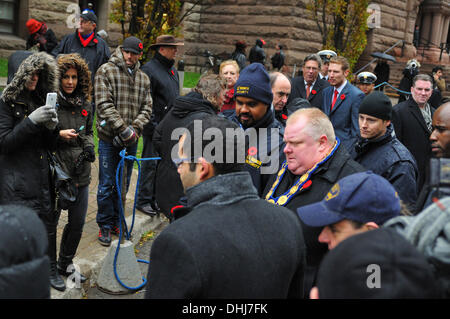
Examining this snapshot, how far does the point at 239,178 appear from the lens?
1.89 meters

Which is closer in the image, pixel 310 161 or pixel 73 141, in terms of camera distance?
pixel 310 161

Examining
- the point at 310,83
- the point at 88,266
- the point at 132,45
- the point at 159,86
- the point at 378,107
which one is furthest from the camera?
the point at 310,83

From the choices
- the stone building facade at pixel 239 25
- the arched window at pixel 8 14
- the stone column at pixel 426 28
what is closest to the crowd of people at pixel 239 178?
the stone building facade at pixel 239 25

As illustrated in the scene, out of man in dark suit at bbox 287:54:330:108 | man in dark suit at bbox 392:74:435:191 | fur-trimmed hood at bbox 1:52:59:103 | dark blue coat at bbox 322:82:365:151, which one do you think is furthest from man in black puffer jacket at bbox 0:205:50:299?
man in dark suit at bbox 287:54:330:108

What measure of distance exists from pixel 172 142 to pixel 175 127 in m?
0.13

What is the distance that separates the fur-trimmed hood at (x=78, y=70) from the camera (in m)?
3.83

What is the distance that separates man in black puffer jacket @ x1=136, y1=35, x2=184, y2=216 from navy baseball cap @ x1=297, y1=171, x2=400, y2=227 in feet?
12.8

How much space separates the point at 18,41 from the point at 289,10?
31.8 ft

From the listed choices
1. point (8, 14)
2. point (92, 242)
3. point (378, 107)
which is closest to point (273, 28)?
point (8, 14)

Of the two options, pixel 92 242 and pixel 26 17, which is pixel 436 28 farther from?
pixel 92 242

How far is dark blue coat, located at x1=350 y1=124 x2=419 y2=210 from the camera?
3107 mm

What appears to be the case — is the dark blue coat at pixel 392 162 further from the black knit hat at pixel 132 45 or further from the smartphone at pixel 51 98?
the black knit hat at pixel 132 45

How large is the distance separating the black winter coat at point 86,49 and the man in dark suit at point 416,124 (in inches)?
189

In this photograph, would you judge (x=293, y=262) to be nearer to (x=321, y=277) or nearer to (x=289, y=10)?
(x=321, y=277)
